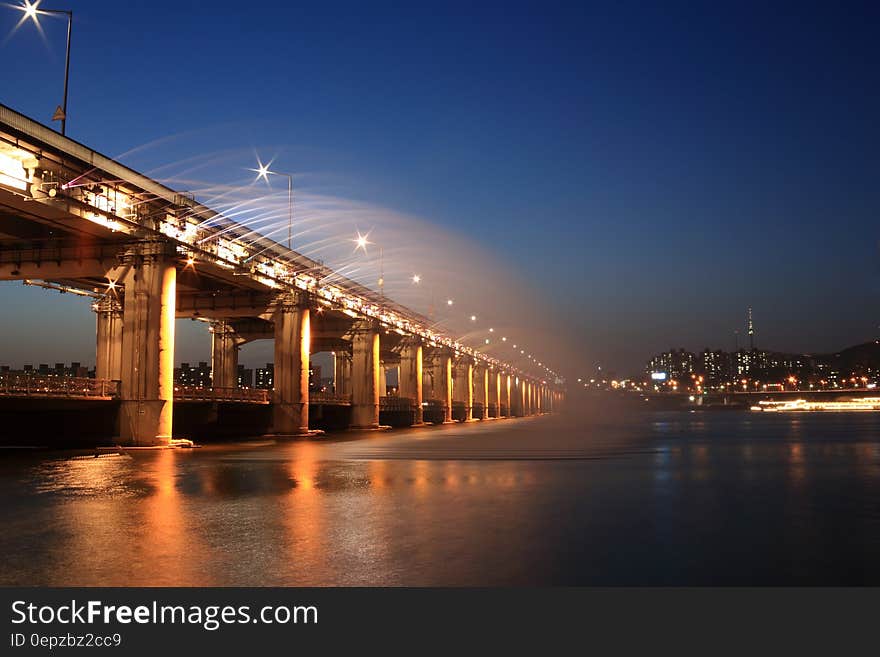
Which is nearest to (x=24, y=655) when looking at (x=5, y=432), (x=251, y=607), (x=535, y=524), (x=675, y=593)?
(x=251, y=607)

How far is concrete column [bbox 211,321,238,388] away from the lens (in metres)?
80.6

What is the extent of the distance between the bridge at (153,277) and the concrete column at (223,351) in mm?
124

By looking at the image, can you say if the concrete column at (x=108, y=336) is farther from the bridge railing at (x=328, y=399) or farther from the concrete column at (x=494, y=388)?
the concrete column at (x=494, y=388)

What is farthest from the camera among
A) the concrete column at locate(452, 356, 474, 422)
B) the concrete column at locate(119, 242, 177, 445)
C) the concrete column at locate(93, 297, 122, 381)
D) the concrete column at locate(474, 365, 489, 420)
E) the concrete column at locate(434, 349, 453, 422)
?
the concrete column at locate(474, 365, 489, 420)

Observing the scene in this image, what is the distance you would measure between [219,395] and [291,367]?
666 centimetres

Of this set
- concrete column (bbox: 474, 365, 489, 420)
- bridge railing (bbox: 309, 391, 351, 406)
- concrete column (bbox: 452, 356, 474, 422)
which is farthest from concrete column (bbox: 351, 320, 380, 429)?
concrete column (bbox: 474, 365, 489, 420)

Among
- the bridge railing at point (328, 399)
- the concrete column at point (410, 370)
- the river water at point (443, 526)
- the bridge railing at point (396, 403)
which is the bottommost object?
the river water at point (443, 526)

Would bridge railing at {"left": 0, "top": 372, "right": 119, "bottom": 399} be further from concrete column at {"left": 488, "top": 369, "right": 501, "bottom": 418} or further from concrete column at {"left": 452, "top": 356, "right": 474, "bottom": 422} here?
concrete column at {"left": 488, "top": 369, "right": 501, "bottom": 418}

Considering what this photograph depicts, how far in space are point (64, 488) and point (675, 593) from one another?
16.0 meters

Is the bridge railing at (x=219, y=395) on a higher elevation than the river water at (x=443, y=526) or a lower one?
higher

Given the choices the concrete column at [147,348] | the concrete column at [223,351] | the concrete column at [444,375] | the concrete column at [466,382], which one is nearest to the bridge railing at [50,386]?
the concrete column at [147,348]

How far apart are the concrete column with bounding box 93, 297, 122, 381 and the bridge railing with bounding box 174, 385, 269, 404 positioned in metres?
9.20

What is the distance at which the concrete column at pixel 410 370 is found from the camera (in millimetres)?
99062

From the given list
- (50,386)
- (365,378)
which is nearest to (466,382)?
(365,378)
